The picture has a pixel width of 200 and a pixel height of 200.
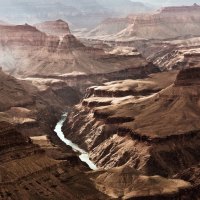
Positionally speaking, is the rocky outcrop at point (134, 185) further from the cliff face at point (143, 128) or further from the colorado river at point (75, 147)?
the colorado river at point (75, 147)

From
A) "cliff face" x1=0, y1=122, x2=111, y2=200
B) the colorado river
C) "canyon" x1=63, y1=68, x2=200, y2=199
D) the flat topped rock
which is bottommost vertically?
the colorado river

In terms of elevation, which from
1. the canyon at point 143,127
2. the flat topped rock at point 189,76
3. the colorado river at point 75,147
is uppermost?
the flat topped rock at point 189,76

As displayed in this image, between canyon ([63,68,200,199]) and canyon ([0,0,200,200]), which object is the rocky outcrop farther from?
canyon ([63,68,200,199])

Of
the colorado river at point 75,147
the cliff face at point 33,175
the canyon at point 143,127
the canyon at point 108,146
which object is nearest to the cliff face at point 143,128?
the canyon at point 143,127

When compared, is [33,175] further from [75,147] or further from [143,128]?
[75,147]

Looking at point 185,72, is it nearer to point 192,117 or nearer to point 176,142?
point 192,117

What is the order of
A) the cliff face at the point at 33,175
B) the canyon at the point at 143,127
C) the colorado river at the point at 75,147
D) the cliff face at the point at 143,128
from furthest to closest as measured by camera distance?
the colorado river at the point at 75,147, the cliff face at the point at 143,128, the canyon at the point at 143,127, the cliff face at the point at 33,175

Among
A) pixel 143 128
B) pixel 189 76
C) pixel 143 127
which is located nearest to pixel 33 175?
pixel 143 128

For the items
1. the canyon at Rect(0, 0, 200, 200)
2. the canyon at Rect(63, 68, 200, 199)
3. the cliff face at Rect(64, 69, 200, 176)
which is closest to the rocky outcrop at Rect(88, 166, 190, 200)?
the canyon at Rect(0, 0, 200, 200)

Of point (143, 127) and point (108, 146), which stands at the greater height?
point (143, 127)

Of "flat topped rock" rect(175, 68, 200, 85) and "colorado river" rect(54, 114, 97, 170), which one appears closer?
"colorado river" rect(54, 114, 97, 170)
